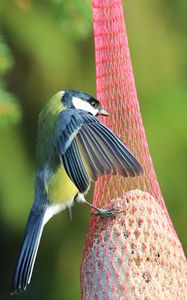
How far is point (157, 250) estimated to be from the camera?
315 cm

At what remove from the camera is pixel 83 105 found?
137 inches

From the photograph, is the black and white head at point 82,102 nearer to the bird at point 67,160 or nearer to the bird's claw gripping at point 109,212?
the bird at point 67,160

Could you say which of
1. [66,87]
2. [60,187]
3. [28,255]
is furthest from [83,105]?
[66,87]

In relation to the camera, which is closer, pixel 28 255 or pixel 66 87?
pixel 28 255

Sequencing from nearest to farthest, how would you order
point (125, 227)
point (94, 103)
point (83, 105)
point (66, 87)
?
point (125, 227)
point (94, 103)
point (83, 105)
point (66, 87)

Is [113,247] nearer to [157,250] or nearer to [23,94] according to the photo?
[157,250]

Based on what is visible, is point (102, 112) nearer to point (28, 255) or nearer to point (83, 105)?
point (83, 105)

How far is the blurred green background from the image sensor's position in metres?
4.43

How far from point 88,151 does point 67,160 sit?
9 centimetres

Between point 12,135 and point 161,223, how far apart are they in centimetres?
147

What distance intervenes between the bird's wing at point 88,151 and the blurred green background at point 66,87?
1050 mm

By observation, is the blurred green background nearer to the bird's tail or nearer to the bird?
the bird

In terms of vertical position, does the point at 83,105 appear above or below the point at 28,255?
above

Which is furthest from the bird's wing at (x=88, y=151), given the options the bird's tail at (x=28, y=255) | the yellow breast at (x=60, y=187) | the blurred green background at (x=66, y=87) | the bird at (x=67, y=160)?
the blurred green background at (x=66, y=87)
